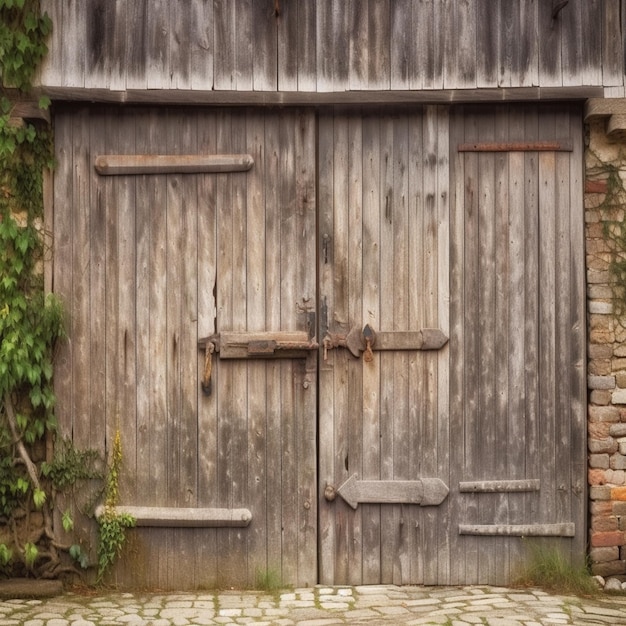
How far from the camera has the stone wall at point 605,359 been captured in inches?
206

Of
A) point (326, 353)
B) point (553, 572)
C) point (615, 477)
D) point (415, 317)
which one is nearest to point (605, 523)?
point (615, 477)

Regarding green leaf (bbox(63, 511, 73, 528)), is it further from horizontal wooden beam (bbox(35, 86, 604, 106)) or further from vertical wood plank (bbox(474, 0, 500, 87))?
vertical wood plank (bbox(474, 0, 500, 87))

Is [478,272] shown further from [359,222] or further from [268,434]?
[268,434]

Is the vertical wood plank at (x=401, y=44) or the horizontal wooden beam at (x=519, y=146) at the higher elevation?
the vertical wood plank at (x=401, y=44)

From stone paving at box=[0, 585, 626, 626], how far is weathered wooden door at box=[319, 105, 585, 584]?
10.6 inches

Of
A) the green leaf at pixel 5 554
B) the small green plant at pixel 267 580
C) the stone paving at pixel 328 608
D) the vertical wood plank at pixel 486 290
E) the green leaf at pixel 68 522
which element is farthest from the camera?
the vertical wood plank at pixel 486 290

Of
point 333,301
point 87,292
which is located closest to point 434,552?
point 333,301

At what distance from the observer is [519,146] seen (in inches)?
209

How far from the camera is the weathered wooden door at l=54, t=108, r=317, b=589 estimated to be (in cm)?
525

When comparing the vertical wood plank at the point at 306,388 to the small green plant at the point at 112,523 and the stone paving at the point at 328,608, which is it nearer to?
the stone paving at the point at 328,608

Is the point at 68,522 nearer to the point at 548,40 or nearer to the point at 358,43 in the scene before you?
the point at 358,43

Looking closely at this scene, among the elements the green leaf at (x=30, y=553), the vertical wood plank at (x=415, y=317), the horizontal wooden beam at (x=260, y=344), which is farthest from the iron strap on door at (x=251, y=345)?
the green leaf at (x=30, y=553)

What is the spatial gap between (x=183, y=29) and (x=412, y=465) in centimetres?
300

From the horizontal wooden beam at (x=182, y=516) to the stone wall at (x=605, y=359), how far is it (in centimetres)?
215
